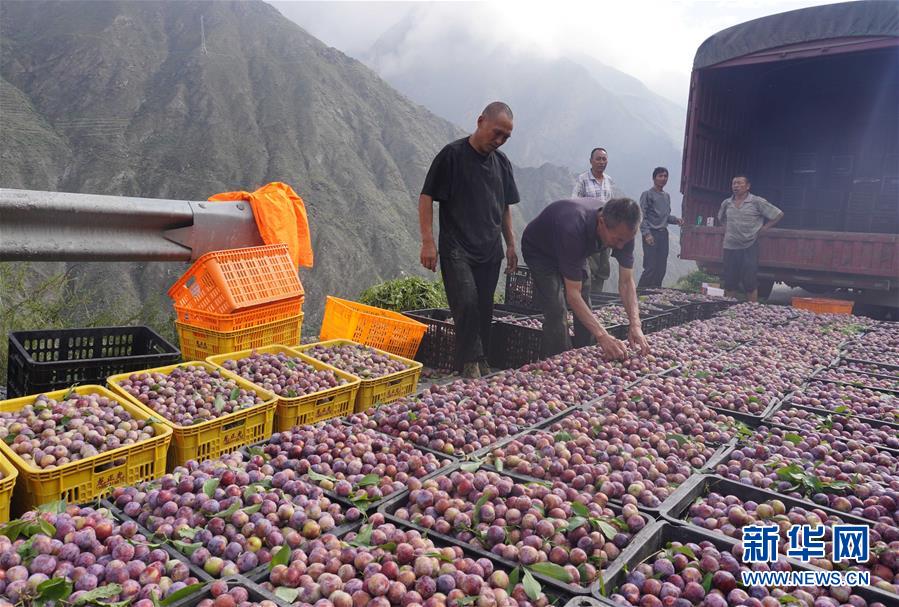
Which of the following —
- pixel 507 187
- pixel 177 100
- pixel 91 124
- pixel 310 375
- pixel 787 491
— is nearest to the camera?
pixel 787 491

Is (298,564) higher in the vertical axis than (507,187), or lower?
lower

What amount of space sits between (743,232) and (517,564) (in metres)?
8.94

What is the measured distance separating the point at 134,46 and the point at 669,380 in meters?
55.1

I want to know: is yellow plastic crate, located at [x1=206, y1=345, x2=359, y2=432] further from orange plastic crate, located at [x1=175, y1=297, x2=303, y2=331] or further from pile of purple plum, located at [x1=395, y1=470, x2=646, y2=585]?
pile of purple plum, located at [x1=395, y1=470, x2=646, y2=585]

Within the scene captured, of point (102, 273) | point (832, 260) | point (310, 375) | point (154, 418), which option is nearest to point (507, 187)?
point (310, 375)

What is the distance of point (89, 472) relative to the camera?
2408mm

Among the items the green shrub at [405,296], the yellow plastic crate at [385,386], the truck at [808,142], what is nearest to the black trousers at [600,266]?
the green shrub at [405,296]

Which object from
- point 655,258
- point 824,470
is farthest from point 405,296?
point 824,470

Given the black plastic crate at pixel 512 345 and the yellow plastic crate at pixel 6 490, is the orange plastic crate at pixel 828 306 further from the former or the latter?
the yellow plastic crate at pixel 6 490

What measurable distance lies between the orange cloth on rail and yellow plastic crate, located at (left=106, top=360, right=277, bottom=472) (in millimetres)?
1819

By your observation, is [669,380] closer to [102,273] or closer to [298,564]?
[298,564]

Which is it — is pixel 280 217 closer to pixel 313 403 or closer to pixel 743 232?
pixel 313 403

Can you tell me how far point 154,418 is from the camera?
9.18 feet

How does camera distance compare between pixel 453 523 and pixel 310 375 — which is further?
pixel 310 375
